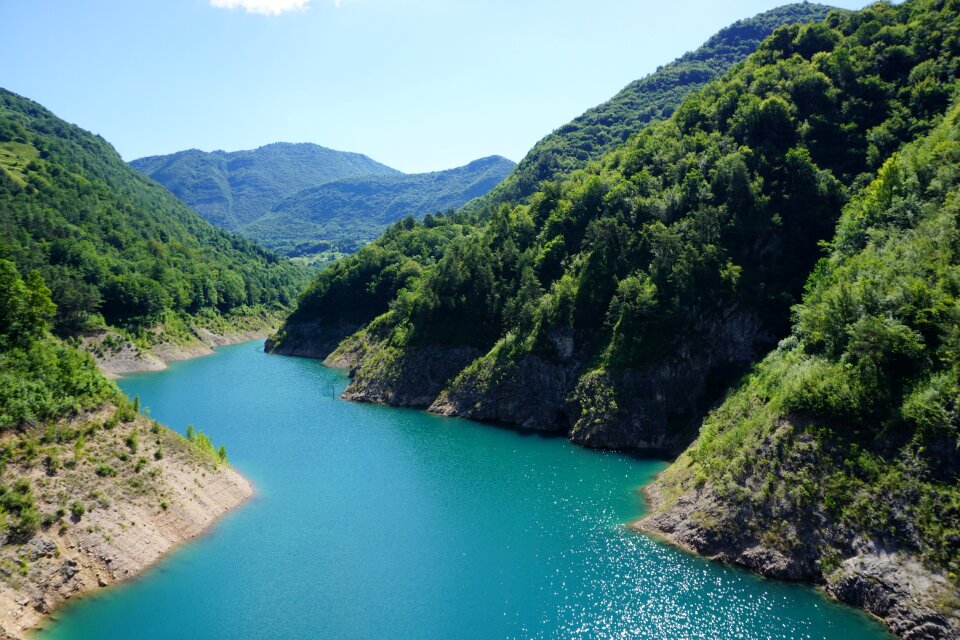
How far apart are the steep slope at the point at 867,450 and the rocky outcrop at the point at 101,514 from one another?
126 feet

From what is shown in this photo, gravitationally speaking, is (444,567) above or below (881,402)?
below

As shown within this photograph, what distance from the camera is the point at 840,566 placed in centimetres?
3906

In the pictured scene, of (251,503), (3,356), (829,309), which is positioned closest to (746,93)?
(829,309)

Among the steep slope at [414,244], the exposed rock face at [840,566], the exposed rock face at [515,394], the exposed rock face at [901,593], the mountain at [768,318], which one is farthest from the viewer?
the steep slope at [414,244]

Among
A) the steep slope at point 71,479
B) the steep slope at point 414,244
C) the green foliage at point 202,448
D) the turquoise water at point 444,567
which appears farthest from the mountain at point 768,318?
the steep slope at point 71,479

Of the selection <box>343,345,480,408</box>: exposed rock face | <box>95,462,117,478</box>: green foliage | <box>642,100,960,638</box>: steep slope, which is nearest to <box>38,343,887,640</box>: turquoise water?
Result: <box>642,100,960,638</box>: steep slope

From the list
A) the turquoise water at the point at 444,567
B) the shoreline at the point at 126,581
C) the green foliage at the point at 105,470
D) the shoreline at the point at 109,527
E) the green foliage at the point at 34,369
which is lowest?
the turquoise water at the point at 444,567

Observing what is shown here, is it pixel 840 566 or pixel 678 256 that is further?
pixel 678 256

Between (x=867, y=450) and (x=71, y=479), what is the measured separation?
55.7m

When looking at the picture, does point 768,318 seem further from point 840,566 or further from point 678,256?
point 840,566

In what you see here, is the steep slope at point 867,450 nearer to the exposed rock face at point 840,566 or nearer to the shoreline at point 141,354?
the exposed rock face at point 840,566

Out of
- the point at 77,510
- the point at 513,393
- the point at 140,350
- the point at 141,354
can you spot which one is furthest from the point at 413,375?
the point at 140,350

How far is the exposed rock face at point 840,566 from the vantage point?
111 ft

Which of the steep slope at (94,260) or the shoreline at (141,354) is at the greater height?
the steep slope at (94,260)
